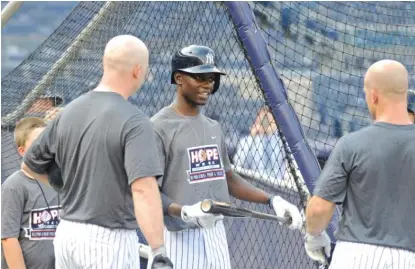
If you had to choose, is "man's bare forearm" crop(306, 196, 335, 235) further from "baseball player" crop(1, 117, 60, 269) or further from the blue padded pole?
"baseball player" crop(1, 117, 60, 269)

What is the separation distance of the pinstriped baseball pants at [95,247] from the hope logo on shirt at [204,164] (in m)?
0.60

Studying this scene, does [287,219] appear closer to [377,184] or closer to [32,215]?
[377,184]

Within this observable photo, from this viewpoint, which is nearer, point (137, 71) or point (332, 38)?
point (137, 71)

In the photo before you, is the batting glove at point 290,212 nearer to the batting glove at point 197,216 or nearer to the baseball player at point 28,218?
the batting glove at point 197,216

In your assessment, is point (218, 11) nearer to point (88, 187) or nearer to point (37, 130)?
point (37, 130)

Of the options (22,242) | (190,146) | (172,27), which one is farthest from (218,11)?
(22,242)

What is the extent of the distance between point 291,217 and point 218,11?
132cm

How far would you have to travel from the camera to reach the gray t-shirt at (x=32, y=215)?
5.17 metres

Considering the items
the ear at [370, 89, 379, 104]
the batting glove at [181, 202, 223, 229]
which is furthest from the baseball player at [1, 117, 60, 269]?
the ear at [370, 89, 379, 104]

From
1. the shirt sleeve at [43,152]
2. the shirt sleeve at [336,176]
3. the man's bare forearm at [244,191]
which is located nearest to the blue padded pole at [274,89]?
the man's bare forearm at [244,191]

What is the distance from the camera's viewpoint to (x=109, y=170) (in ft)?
14.0

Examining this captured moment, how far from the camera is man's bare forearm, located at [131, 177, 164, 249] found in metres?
4.14

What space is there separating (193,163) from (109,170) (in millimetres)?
756

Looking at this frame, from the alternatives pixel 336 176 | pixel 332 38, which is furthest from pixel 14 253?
pixel 332 38
